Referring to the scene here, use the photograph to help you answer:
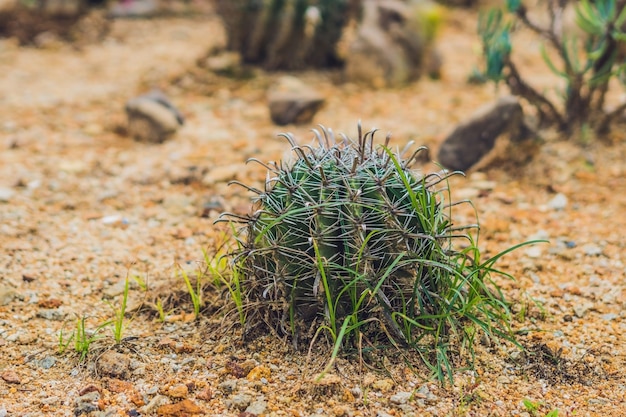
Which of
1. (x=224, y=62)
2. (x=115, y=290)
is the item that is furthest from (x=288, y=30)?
(x=115, y=290)

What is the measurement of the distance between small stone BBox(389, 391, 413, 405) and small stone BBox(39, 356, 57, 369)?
114cm

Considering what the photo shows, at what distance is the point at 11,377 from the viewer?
2.29 m

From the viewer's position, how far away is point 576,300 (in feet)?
9.25

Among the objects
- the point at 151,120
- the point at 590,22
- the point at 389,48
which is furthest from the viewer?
the point at 389,48

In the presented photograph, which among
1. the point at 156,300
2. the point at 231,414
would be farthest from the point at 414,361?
the point at 156,300

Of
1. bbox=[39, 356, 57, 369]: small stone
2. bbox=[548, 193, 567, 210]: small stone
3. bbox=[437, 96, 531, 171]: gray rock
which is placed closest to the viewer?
bbox=[39, 356, 57, 369]: small stone

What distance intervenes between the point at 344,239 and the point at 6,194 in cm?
232

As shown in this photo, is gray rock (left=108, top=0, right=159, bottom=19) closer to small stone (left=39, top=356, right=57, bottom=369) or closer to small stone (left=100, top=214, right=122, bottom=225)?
small stone (left=100, top=214, right=122, bottom=225)

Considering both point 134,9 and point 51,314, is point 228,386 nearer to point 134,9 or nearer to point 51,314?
point 51,314

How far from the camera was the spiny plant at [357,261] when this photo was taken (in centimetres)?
223

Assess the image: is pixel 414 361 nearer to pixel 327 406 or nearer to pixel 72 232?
pixel 327 406

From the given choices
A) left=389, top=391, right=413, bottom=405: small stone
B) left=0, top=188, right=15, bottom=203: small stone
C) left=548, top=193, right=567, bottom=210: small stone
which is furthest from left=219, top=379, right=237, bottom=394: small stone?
left=548, top=193, right=567, bottom=210: small stone

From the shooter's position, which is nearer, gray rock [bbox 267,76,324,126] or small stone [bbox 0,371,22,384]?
small stone [bbox 0,371,22,384]

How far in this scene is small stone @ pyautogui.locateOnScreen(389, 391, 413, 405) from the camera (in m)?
2.19
